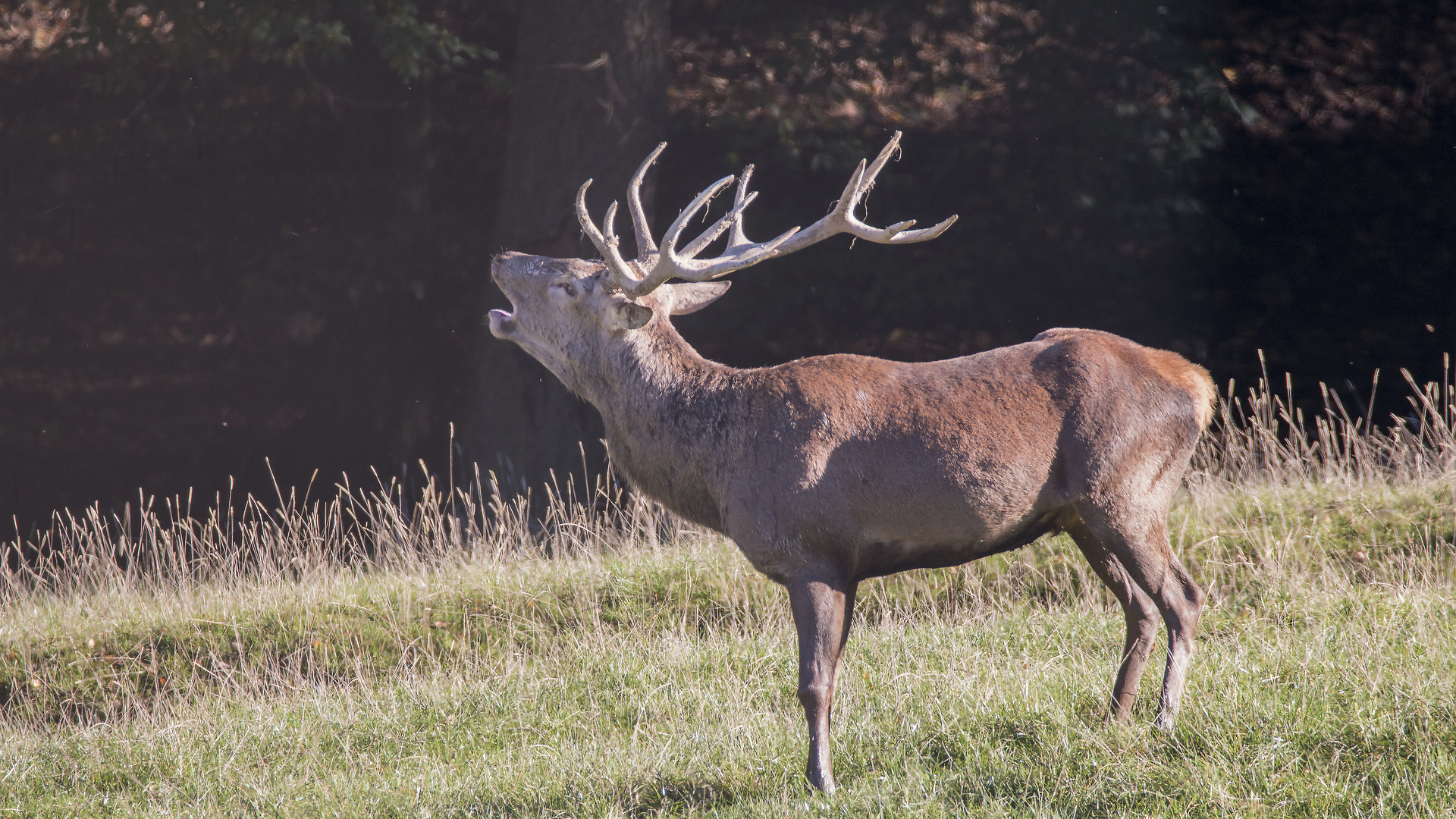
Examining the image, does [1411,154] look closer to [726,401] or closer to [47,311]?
[726,401]

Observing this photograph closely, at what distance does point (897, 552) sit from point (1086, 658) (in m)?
1.54

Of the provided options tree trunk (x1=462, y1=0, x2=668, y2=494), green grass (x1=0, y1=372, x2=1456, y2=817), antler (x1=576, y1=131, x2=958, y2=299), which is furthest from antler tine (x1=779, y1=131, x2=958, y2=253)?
tree trunk (x1=462, y1=0, x2=668, y2=494)

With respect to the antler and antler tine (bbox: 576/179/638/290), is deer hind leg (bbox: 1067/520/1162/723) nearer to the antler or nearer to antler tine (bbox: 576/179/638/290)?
the antler

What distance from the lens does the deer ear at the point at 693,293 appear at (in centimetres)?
514

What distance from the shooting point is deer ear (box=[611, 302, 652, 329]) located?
15.0ft

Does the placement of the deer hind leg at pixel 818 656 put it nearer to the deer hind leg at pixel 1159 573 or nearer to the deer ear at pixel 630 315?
the deer hind leg at pixel 1159 573

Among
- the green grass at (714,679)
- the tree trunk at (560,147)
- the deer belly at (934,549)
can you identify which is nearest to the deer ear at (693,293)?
the deer belly at (934,549)

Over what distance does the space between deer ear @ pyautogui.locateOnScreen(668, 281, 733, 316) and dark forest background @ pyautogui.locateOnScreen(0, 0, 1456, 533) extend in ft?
15.1

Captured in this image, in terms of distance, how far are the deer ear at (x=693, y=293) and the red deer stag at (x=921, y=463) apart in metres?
0.59

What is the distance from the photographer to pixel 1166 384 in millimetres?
4195

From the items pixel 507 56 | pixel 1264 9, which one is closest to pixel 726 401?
pixel 507 56

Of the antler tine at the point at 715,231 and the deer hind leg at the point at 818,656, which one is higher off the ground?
the antler tine at the point at 715,231

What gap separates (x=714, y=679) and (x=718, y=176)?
19.3ft

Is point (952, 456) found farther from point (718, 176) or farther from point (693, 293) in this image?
point (718, 176)
